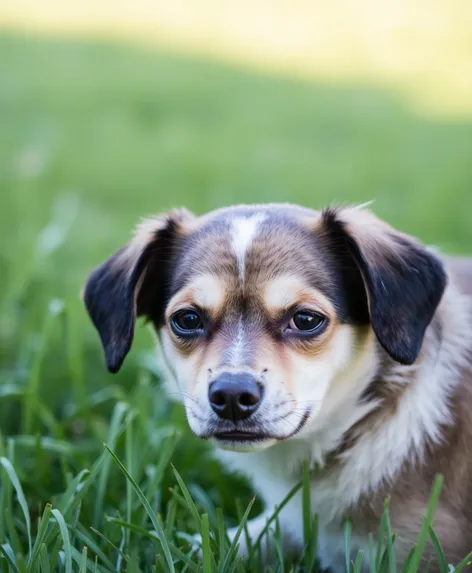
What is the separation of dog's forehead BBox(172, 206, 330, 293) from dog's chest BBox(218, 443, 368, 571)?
698 millimetres

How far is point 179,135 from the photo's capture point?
343 inches

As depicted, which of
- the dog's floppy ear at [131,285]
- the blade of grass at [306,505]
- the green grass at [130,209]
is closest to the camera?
the blade of grass at [306,505]

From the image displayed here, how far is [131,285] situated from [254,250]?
19.9 inches

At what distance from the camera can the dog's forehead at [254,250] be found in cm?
294

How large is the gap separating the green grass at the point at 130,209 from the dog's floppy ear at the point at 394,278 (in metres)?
0.62

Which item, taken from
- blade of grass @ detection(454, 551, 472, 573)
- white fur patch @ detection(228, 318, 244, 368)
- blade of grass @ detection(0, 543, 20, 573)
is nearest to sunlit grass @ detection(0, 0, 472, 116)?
Result: white fur patch @ detection(228, 318, 244, 368)

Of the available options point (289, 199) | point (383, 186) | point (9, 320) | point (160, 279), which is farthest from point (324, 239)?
point (383, 186)

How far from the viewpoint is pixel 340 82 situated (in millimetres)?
10422

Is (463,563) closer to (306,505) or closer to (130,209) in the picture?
(306,505)

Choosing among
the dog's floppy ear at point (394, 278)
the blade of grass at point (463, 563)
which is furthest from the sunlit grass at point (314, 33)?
the blade of grass at point (463, 563)

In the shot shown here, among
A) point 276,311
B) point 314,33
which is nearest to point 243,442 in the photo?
point 276,311

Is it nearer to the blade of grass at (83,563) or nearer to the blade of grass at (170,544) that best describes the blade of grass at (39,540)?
the blade of grass at (83,563)

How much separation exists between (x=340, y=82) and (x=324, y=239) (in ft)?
25.4

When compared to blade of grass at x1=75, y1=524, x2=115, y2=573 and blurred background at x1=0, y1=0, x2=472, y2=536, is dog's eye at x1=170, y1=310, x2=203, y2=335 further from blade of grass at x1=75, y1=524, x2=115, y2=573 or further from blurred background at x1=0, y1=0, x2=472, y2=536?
blurred background at x1=0, y1=0, x2=472, y2=536
